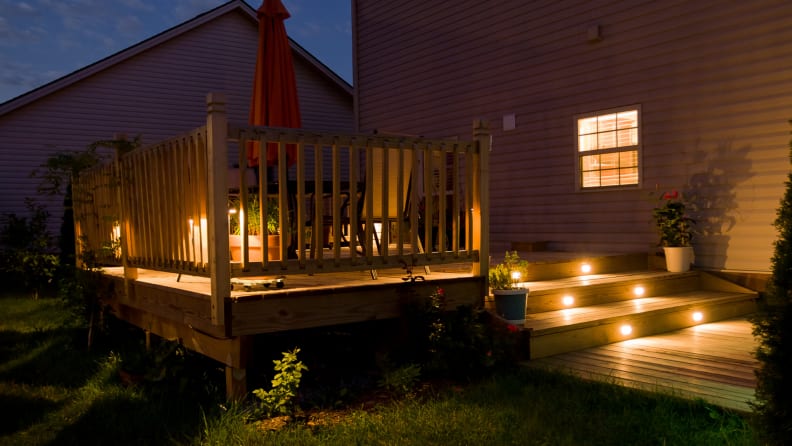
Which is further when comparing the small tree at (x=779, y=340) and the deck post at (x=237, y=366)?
the deck post at (x=237, y=366)

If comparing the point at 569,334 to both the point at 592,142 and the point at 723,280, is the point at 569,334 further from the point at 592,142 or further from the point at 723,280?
the point at 592,142

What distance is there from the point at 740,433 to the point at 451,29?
25.8 feet

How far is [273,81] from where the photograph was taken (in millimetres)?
5551

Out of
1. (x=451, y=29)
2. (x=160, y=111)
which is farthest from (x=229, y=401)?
(x=160, y=111)

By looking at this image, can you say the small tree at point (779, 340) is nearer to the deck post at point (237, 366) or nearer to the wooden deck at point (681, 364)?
the wooden deck at point (681, 364)

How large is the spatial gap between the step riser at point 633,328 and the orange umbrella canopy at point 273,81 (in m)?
2.60

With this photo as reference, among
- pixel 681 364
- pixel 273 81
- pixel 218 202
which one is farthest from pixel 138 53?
pixel 681 364

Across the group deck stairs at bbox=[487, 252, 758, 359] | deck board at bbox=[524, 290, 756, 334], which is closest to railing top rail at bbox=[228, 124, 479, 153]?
deck stairs at bbox=[487, 252, 758, 359]

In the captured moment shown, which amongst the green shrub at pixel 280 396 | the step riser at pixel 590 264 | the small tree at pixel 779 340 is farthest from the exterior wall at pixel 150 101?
the small tree at pixel 779 340

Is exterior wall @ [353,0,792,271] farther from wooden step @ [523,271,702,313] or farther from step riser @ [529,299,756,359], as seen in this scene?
step riser @ [529,299,756,359]

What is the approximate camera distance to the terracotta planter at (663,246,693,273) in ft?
21.3

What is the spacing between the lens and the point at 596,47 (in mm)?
7723

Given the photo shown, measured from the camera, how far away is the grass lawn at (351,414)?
2.95 meters

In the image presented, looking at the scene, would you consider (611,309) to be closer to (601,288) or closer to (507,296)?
(601,288)
